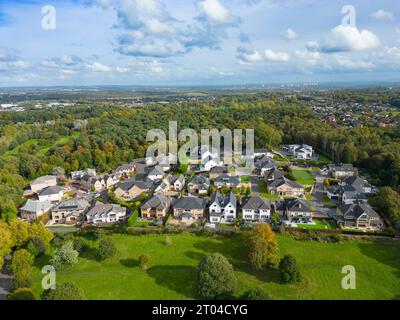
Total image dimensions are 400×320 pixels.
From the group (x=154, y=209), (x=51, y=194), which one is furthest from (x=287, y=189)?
(x=51, y=194)

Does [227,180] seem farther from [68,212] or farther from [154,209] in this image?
[68,212]

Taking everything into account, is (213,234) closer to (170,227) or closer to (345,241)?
(170,227)

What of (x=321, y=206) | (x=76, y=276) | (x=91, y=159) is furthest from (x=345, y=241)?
(x=91, y=159)

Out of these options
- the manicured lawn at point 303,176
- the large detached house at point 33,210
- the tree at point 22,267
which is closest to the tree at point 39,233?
the tree at point 22,267

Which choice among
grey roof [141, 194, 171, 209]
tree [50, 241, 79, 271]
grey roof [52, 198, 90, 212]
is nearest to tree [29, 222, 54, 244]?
tree [50, 241, 79, 271]
